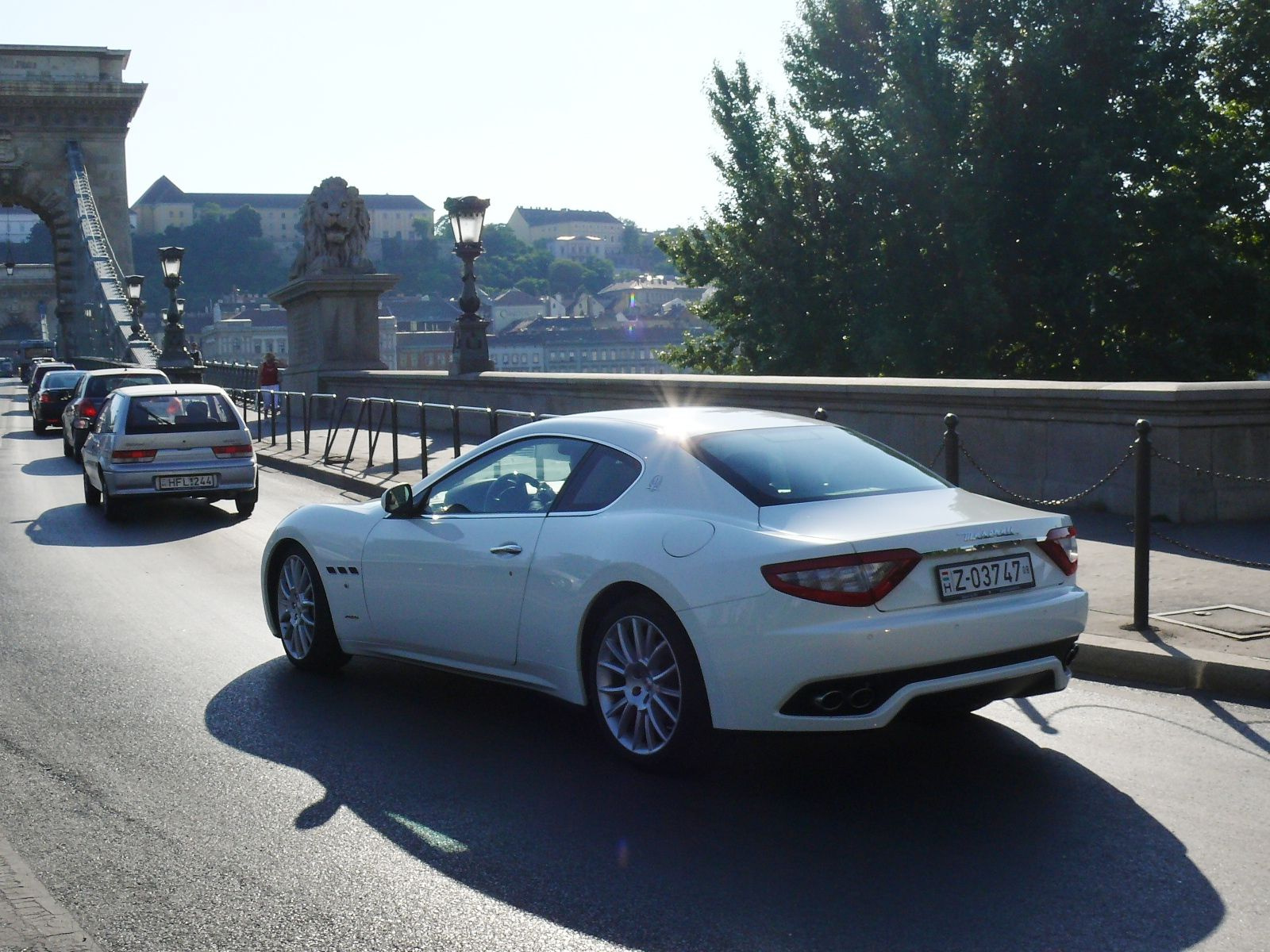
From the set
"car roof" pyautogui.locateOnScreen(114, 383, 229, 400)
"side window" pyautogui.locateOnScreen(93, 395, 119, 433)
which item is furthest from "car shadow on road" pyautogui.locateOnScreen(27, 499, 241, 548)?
"car roof" pyautogui.locateOnScreen(114, 383, 229, 400)

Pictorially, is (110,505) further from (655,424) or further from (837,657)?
(837,657)

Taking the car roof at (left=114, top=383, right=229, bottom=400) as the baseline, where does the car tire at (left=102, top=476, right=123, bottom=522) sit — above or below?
below

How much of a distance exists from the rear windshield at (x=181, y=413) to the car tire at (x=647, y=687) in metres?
11.2

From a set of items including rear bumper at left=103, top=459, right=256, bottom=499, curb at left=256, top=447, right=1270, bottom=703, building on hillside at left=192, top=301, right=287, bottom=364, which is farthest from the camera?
building on hillside at left=192, top=301, right=287, bottom=364

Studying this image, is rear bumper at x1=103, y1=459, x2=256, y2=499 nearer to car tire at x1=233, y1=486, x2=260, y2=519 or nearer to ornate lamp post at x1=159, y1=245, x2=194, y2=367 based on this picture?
car tire at x1=233, y1=486, x2=260, y2=519

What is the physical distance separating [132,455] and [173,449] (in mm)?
430

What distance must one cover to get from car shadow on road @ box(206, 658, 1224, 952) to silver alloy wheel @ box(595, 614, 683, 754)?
164mm

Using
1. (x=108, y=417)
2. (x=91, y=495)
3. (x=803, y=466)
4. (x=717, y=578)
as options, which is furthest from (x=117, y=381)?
(x=717, y=578)

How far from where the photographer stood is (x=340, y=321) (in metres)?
31.8

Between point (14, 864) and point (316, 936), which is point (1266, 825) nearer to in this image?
point (316, 936)

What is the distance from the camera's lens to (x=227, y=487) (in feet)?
51.7

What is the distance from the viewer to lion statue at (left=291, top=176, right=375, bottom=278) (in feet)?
105

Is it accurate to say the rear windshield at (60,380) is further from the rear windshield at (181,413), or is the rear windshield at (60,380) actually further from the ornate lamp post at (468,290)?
the rear windshield at (181,413)

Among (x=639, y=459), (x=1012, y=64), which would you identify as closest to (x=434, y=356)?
(x=1012, y=64)
